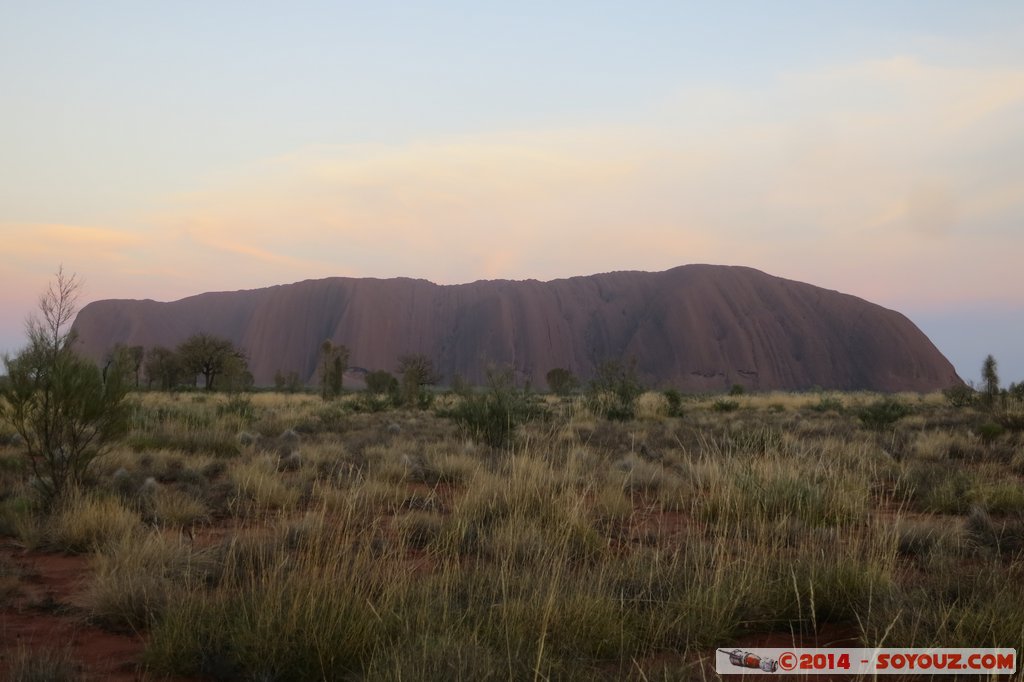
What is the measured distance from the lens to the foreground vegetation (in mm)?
3051

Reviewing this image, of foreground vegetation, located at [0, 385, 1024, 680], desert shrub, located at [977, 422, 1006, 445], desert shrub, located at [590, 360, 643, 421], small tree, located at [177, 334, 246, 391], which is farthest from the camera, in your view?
small tree, located at [177, 334, 246, 391]

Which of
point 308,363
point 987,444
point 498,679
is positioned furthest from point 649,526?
point 308,363

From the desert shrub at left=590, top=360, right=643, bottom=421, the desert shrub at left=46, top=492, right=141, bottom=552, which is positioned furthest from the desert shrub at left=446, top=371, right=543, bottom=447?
the desert shrub at left=590, top=360, right=643, bottom=421

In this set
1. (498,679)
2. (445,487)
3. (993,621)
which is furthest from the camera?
(445,487)

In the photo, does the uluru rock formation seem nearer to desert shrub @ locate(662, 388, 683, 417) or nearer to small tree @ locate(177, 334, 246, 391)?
small tree @ locate(177, 334, 246, 391)

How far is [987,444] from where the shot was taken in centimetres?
1210

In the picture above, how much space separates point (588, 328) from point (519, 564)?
9009 centimetres

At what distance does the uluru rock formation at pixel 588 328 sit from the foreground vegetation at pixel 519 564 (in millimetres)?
72512

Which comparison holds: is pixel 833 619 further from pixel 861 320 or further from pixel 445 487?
pixel 861 320

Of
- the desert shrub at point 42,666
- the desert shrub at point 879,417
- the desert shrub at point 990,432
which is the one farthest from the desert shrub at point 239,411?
the desert shrub at point 990,432

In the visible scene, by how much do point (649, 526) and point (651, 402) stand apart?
19.2 metres

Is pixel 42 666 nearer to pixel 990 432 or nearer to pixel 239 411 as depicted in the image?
pixel 990 432

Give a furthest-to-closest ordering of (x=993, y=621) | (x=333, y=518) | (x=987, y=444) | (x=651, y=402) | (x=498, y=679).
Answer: (x=651, y=402)
(x=987, y=444)
(x=333, y=518)
(x=993, y=621)
(x=498, y=679)

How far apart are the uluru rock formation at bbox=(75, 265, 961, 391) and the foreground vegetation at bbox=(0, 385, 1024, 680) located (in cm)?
7251
